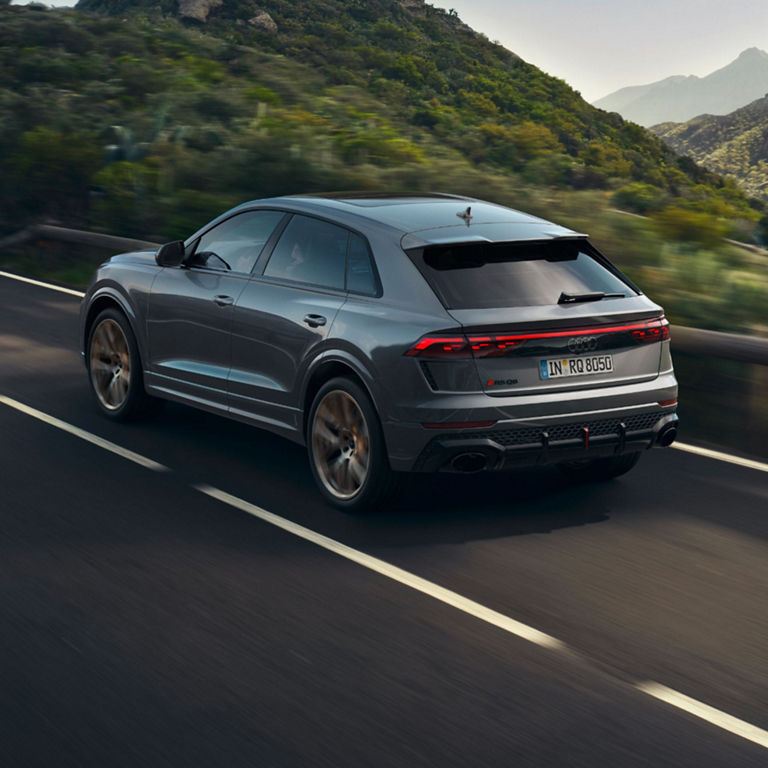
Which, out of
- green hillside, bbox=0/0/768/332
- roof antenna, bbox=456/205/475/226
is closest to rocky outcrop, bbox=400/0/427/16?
green hillside, bbox=0/0/768/332

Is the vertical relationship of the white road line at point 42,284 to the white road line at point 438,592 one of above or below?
below

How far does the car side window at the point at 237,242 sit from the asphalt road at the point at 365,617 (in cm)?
122

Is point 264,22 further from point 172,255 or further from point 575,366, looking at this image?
point 575,366


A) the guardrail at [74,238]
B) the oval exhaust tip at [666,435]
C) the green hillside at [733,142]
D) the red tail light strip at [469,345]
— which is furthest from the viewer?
the green hillside at [733,142]

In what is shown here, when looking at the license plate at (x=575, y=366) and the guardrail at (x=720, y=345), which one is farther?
the guardrail at (x=720, y=345)

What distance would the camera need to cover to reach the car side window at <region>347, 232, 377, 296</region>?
643 cm

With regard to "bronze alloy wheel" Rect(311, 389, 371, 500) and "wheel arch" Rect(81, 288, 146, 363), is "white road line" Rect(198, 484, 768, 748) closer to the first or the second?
"bronze alloy wheel" Rect(311, 389, 371, 500)

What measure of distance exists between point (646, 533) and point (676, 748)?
2414 mm

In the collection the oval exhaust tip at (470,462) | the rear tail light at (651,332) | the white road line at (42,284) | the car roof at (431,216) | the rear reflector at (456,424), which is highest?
the car roof at (431,216)

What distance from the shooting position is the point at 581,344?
6.16 m

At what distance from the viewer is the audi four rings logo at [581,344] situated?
6125mm

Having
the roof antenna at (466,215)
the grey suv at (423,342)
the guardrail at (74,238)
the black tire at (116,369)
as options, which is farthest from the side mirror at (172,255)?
the guardrail at (74,238)

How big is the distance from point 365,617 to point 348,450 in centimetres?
155

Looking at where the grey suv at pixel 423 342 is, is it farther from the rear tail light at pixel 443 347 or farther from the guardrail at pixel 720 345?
the guardrail at pixel 720 345
